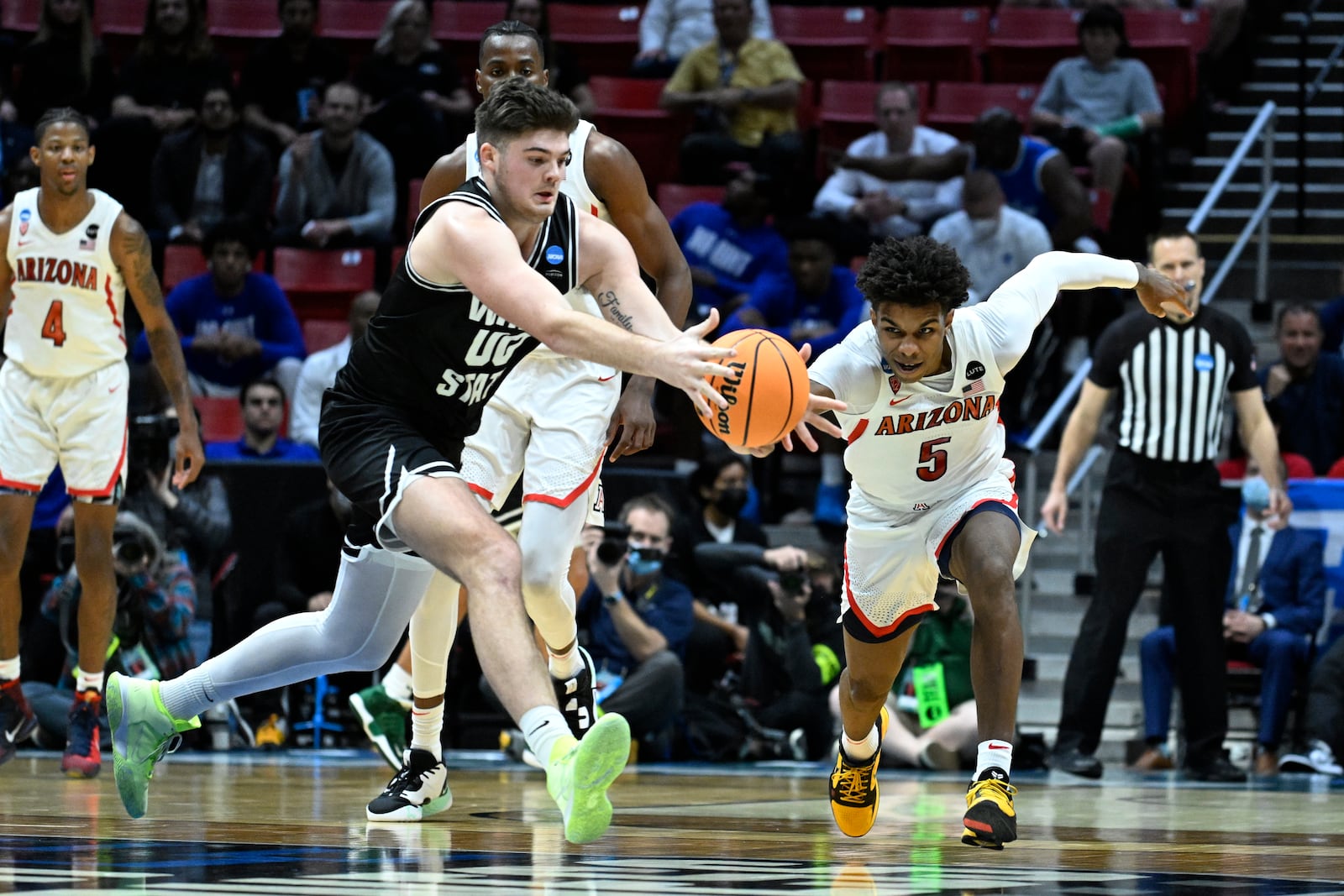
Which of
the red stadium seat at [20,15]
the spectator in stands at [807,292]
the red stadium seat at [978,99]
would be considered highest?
the red stadium seat at [20,15]

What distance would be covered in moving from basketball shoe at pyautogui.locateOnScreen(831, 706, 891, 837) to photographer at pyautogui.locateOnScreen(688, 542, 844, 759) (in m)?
3.21

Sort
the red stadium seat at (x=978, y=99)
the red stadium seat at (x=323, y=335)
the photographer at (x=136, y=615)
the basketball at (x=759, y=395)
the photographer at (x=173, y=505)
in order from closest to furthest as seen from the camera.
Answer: the basketball at (x=759, y=395), the photographer at (x=136, y=615), the photographer at (x=173, y=505), the red stadium seat at (x=323, y=335), the red stadium seat at (x=978, y=99)

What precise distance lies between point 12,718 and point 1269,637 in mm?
5623

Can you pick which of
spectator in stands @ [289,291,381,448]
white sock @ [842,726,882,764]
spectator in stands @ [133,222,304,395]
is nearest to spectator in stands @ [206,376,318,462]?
spectator in stands @ [289,291,381,448]

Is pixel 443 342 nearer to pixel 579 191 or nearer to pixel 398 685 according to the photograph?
pixel 579 191

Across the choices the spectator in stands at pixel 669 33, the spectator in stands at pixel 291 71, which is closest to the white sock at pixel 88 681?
the spectator in stands at pixel 291 71

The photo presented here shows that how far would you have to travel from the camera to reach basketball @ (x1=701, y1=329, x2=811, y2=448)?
14.3ft

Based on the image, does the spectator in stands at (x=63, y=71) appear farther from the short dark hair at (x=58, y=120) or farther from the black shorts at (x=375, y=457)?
the black shorts at (x=375, y=457)

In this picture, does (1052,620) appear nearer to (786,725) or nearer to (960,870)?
(786,725)

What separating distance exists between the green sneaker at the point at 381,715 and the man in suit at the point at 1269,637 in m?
3.80

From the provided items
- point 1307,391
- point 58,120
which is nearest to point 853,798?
point 58,120

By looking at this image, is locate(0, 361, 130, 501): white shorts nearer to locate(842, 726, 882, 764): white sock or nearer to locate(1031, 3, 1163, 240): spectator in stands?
locate(842, 726, 882, 764): white sock

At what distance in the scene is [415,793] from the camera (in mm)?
5656

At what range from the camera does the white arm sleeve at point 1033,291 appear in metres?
5.33
